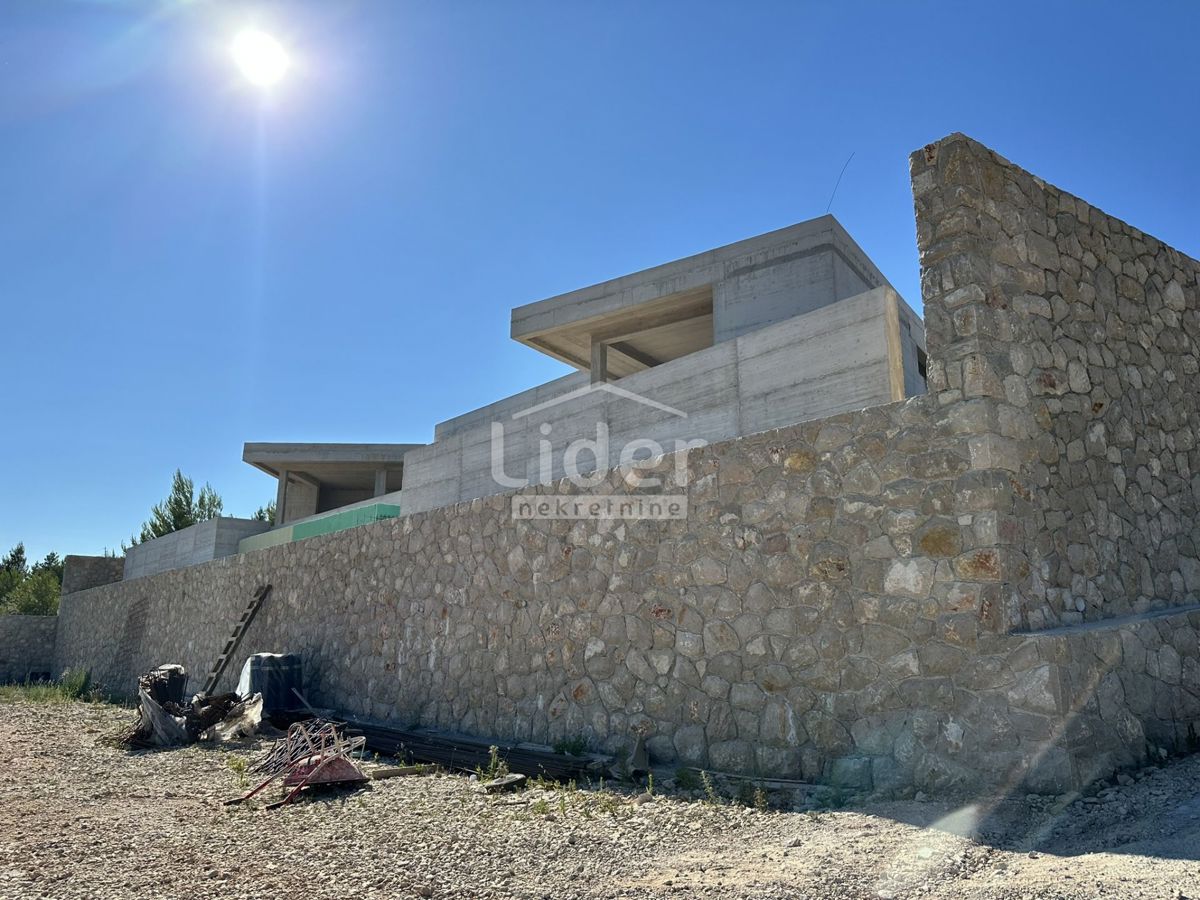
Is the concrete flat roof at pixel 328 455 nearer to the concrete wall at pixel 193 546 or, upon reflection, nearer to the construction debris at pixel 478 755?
the concrete wall at pixel 193 546

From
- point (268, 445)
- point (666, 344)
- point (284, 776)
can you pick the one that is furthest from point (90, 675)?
point (284, 776)

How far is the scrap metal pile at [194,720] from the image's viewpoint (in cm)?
842

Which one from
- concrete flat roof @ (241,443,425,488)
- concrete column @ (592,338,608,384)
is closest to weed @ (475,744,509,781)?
concrete column @ (592,338,608,384)

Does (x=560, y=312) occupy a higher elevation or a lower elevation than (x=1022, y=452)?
higher

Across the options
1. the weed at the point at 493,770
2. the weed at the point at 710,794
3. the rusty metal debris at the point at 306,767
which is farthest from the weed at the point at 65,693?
the weed at the point at 710,794

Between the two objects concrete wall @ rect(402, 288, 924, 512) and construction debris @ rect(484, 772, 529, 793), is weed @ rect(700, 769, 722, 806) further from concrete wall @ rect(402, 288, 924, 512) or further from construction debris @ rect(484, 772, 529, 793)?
concrete wall @ rect(402, 288, 924, 512)

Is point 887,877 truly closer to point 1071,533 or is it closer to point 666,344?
point 1071,533

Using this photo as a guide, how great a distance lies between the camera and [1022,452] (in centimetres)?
488

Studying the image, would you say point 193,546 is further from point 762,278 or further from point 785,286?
point 785,286

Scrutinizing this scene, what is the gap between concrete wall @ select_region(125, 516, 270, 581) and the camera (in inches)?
956

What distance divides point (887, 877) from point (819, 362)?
6583 millimetres

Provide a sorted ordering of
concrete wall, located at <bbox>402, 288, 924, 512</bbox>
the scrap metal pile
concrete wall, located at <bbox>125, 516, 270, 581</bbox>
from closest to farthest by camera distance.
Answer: the scrap metal pile
concrete wall, located at <bbox>402, 288, 924, 512</bbox>
concrete wall, located at <bbox>125, 516, 270, 581</bbox>

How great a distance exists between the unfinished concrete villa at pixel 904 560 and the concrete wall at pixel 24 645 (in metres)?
18.9

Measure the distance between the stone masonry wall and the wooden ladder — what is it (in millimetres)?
10174
